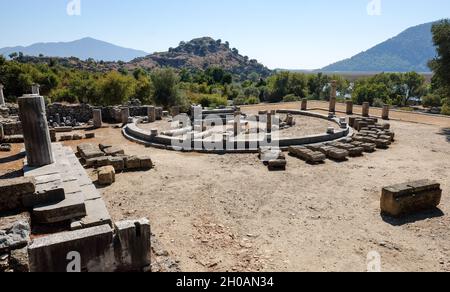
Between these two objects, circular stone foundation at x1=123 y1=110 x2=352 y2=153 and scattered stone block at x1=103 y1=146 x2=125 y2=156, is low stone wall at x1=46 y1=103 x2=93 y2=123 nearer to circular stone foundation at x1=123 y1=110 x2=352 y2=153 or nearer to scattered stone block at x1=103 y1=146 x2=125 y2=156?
circular stone foundation at x1=123 y1=110 x2=352 y2=153

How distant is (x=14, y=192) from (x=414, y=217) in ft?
Result: 31.0

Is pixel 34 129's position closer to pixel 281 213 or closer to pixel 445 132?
pixel 281 213

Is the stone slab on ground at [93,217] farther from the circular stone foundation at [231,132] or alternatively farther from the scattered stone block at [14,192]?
the circular stone foundation at [231,132]

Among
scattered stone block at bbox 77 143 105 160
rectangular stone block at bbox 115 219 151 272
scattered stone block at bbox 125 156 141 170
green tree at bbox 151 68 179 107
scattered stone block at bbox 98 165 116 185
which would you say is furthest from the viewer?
green tree at bbox 151 68 179 107

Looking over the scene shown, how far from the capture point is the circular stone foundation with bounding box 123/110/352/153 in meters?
15.4

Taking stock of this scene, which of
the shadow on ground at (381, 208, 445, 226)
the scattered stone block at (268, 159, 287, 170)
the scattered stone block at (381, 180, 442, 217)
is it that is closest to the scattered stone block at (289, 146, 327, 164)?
the scattered stone block at (268, 159, 287, 170)

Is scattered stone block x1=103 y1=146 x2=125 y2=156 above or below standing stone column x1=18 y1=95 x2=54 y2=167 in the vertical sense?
below

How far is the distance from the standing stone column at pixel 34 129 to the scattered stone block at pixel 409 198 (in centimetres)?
963

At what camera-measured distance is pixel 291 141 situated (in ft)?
52.3

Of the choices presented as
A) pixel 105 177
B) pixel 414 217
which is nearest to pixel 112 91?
pixel 105 177

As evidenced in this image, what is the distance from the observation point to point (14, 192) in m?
6.62

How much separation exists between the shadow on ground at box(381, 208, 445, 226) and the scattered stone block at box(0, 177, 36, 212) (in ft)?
27.5

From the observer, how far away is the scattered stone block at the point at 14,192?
6555mm

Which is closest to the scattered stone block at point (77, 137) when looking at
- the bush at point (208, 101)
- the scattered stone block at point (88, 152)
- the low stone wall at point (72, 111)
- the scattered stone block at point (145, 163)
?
the scattered stone block at point (88, 152)
